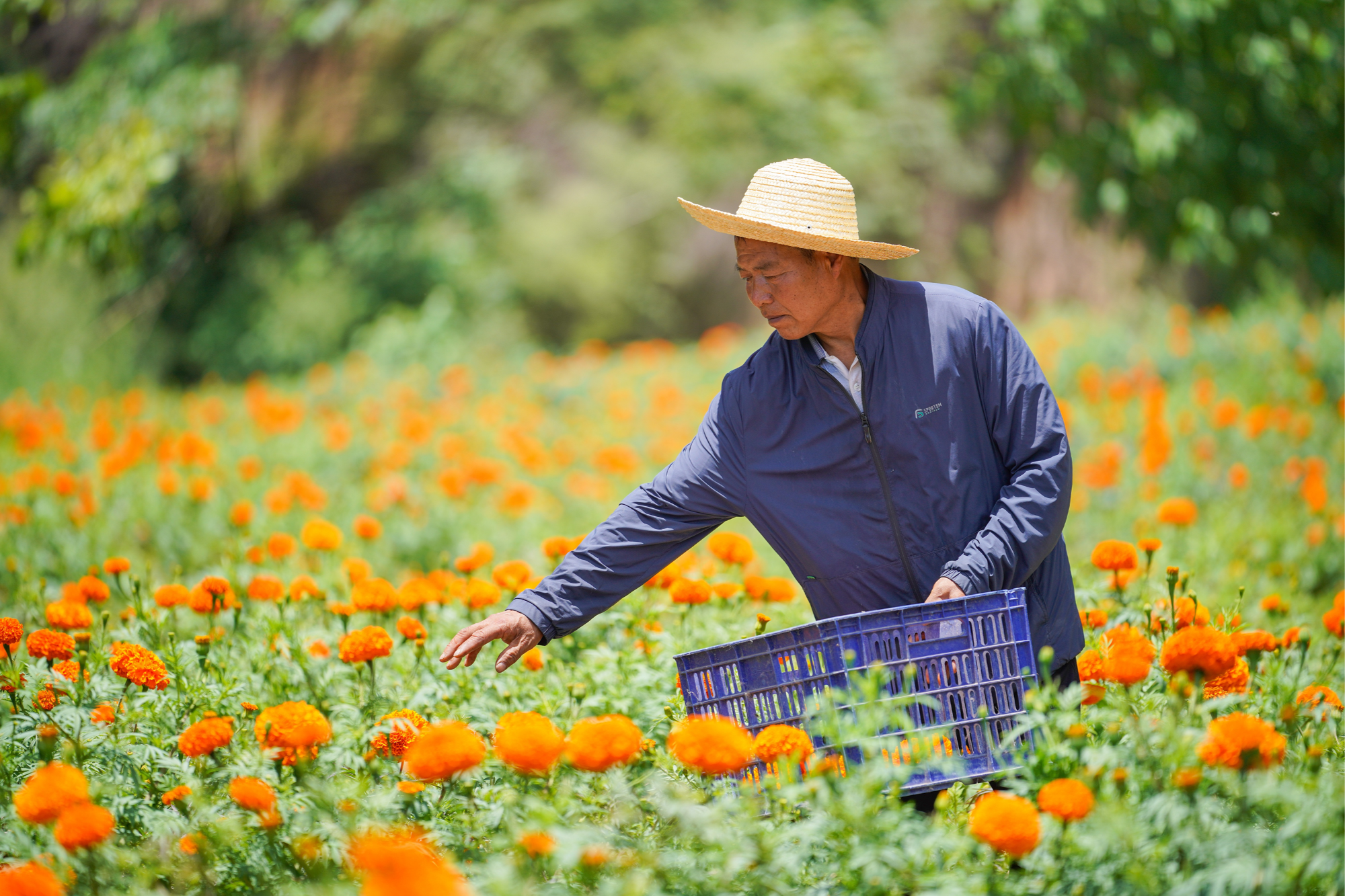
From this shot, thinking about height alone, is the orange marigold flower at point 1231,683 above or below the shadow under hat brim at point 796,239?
below

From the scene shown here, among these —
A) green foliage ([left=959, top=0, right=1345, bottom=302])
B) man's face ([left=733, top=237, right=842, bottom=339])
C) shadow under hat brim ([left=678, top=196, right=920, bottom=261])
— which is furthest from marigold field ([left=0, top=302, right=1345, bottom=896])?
green foliage ([left=959, top=0, right=1345, bottom=302])

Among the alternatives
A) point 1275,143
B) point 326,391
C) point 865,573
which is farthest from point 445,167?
point 865,573

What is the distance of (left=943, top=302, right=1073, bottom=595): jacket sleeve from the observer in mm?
2400

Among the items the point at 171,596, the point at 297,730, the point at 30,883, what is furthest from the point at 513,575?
the point at 30,883

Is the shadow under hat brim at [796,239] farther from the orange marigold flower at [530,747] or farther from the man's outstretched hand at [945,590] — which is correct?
the orange marigold flower at [530,747]

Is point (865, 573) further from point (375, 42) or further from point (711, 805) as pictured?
point (375, 42)

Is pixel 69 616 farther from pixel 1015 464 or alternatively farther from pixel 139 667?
pixel 1015 464

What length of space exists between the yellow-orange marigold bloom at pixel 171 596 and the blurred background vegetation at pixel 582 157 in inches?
113

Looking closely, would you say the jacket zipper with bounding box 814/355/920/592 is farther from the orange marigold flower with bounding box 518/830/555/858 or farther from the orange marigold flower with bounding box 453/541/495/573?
the orange marigold flower with bounding box 453/541/495/573

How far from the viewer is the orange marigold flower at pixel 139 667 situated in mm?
2410

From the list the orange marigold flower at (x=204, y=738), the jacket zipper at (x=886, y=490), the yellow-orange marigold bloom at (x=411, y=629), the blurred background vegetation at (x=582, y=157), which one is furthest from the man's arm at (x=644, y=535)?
the blurred background vegetation at (x=582, y=157)

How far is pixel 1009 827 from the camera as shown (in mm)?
1741

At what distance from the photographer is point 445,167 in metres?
14.1

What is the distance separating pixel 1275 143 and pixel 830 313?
484 centimetres
